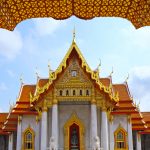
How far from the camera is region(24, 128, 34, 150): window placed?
17594 mm

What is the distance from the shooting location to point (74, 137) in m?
17.4

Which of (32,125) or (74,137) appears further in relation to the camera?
(32,125)

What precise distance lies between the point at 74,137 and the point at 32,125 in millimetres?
2281

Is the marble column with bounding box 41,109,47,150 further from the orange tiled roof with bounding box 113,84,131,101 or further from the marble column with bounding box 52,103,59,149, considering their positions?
the orange tiled roof with bounding box 113,84,131,101

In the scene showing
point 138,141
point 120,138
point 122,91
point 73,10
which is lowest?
point 138,141

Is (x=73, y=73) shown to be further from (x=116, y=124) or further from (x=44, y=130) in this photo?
(x=116, y=124)

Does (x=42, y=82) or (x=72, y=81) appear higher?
(x=42, y=82)

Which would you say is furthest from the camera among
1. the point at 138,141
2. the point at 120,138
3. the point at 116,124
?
the point at 138,141

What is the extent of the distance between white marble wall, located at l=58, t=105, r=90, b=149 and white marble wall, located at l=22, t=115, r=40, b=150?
4.03ft

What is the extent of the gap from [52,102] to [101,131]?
2.78 meters

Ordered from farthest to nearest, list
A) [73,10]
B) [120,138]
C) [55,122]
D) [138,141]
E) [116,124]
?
[138,141] < [116,124] < [120,138] < [55,122] < [73,10]

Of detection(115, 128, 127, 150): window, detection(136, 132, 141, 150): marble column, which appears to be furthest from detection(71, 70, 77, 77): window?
detection(136, 132, 141, 150): marble column

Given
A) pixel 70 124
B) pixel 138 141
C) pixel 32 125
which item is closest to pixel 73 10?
pixel 70 124

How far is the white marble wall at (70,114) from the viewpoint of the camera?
17141mm
